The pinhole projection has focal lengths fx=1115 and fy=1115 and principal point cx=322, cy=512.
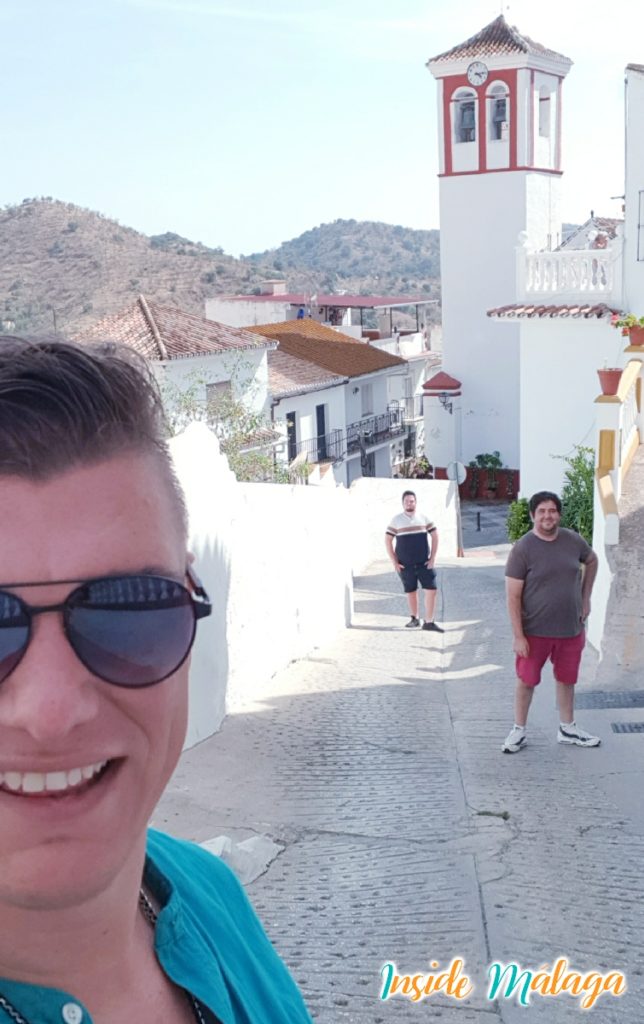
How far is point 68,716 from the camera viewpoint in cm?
124

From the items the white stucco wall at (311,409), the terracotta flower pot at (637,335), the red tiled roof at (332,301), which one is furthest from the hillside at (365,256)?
the terracotta flower pot at (637,335)

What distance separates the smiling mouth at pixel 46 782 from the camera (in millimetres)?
1223

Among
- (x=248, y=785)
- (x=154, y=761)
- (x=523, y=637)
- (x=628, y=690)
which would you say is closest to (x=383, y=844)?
(x=248, y=785)

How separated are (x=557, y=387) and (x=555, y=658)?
13004mm

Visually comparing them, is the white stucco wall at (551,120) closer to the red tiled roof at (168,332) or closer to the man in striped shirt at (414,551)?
the red tiled roof at (168,332)

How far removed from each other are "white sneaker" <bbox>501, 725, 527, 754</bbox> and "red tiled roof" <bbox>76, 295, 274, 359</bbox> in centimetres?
1919

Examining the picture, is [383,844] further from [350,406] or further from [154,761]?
[350,406]

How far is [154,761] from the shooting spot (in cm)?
142

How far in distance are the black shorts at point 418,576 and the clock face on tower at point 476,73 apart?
1021 inches

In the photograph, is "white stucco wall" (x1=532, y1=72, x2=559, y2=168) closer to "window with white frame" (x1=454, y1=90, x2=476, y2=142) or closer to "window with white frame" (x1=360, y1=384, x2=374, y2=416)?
"window with white frame" (x1=454, y1=90, x2=476, y2=142)

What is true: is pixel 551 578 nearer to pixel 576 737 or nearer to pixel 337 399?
pixel 576 737

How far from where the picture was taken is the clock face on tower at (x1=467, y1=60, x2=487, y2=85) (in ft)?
111

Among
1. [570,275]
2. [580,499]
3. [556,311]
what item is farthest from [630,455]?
[570,275]

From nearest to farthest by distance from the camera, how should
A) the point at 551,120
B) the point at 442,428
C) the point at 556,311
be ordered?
the point at 556,311, the point at 442,428, the point at 551,120
